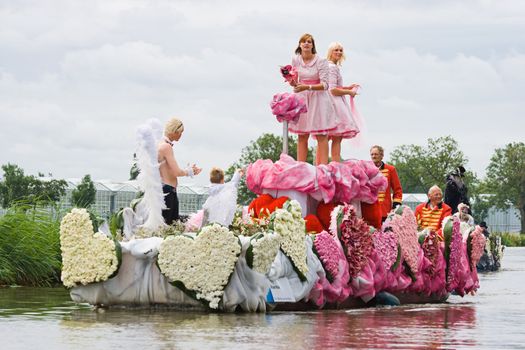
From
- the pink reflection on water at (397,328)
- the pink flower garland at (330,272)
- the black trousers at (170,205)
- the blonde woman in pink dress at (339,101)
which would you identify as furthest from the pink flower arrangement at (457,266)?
the black trousers at (170,205)

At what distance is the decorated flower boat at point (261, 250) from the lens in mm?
11508

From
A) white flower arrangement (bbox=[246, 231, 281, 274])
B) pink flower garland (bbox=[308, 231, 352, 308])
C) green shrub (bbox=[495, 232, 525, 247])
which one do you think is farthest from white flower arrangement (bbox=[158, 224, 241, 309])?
green shrub (bbox=[495, 232, 525, 247])

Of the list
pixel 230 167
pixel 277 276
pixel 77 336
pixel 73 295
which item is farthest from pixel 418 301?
pixel 230 167

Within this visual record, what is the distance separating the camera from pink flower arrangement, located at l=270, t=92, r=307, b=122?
1412 centimetres

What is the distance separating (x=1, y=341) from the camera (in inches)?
342

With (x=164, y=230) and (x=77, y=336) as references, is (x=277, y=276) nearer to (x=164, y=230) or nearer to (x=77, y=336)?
(x=164, y=230)

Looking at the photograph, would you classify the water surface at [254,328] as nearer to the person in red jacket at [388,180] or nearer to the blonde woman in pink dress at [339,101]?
the blonde woman in pink dress at [339,101]

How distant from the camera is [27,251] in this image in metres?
17.8

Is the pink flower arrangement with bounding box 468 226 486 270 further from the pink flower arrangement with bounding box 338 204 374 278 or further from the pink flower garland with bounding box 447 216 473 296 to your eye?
the pink flower arrangement with bounding box 338 204 374 278

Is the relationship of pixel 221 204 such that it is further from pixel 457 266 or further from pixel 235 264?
pixel 457 266

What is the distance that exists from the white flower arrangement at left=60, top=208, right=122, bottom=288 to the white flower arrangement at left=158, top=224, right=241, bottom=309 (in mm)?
524

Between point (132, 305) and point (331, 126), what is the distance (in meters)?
3.80

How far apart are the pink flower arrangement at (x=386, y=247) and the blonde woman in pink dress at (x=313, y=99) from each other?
1.11 m

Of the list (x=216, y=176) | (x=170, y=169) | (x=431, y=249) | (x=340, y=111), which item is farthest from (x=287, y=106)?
(x=431, y=249)
